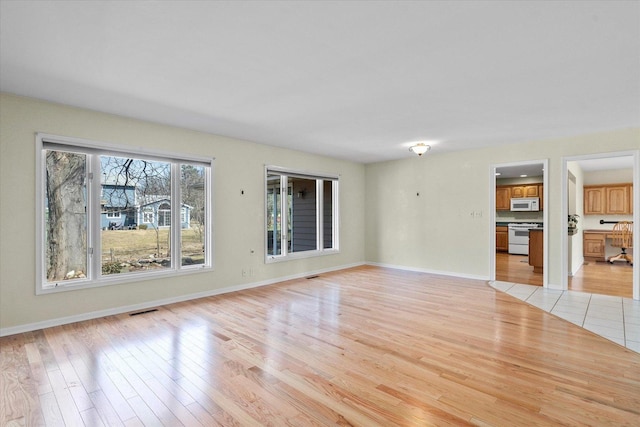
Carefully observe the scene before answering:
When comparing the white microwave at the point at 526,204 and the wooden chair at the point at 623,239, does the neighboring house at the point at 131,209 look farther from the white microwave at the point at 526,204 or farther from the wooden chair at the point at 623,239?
the wooden chair at the point at 623,239

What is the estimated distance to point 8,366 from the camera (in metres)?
2.66

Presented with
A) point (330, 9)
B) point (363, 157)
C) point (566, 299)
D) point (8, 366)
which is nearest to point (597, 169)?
point (566, 299)

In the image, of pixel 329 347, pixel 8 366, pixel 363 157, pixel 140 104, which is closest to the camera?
pixel 8 366

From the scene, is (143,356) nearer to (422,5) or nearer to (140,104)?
(140,104)

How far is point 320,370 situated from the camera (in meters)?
2.60

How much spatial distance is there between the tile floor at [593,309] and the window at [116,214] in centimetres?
493

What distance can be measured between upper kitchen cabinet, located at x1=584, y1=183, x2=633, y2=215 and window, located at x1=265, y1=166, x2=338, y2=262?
7004 millimetres

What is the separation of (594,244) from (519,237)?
170 cm

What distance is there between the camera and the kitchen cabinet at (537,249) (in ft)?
22.0

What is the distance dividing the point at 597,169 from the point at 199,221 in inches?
388

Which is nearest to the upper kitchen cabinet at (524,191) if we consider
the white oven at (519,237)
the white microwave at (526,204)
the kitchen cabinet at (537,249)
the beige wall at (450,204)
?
the white microwave at (526,204)

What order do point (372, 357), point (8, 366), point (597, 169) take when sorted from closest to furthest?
1. point (8, 366)
2. point (372, 357)
3. point (597, 169)

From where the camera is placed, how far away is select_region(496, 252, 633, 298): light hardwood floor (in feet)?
17.3

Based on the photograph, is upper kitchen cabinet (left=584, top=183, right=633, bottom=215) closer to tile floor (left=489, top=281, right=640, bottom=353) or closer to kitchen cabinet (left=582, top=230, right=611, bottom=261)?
kitchen cabinet (left=582, top=230, right=611, bottom=261)
